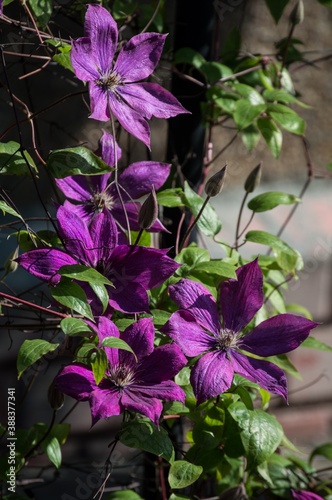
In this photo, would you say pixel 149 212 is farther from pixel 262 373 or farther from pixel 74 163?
pixel 262 373

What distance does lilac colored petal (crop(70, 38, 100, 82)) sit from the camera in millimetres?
800

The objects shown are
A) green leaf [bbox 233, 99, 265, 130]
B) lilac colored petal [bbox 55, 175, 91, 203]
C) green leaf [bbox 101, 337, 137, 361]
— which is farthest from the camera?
green leaf [bbox 233, 99, 265, 130]

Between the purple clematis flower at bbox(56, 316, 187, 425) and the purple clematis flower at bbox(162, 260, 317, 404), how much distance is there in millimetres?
22

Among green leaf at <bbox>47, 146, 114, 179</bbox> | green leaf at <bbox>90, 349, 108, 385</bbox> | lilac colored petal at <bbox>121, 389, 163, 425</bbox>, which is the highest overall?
green leaf at <bbox>47, 146, 114, 179</bbox>

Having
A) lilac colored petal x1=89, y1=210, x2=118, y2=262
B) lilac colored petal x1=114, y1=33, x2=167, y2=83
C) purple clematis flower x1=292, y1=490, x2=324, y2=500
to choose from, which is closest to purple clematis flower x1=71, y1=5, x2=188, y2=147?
lilac colored petal x1=114, y1=33, x2=167, y2=83

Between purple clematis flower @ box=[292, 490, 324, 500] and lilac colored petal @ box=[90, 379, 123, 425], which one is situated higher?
lilac colored petal @ box=[90, 379, 123, 425]

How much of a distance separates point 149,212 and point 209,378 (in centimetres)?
20

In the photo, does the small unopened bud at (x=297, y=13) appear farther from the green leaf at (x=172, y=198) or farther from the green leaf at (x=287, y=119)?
Result: the green leaf at (x=172, y=198)

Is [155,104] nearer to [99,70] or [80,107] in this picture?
[99,70]

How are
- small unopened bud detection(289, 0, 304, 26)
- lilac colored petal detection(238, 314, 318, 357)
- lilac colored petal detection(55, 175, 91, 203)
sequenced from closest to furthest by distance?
lilac colored petal detection(238, 314, 318, 357) < lilac colored petal detection(55, 175, 91, 203) < small unopened bud detection(289, 0, 304, 26)

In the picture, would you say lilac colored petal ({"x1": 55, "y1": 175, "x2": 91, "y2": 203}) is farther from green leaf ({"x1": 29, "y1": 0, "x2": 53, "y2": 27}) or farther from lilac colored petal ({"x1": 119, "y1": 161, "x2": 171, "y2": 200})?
green leaf ({"x1": 29, "y1": 0, "x2": 53, "y2": 27})

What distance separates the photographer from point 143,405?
31.2 inches

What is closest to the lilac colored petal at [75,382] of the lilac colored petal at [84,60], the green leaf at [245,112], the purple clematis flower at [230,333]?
the purple clematis flower at [230,333]

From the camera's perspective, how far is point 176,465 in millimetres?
912
